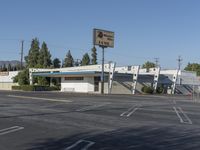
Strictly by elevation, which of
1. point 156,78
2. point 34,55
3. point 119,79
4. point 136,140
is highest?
point 34,55

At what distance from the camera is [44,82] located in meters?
85.6

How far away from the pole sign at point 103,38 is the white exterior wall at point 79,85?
6923 mm

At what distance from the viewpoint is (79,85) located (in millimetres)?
74312

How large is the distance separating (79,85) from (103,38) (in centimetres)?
1091

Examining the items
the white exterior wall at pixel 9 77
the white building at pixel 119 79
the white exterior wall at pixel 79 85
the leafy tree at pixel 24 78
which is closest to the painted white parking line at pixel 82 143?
the white building at pixel 119 79

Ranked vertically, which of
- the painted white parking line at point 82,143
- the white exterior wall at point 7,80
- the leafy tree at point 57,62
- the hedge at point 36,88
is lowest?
the painted white parking line at point 82,143

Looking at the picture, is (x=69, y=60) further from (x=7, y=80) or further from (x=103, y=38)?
(x=103, y=38)

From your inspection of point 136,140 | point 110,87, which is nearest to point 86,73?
point 110,87

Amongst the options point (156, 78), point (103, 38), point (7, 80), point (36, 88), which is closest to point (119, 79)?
point (103, 38)

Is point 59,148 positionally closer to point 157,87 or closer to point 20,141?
point 20,141

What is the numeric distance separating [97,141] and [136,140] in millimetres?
1230

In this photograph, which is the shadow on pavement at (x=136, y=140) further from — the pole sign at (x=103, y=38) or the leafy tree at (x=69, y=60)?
the leafy tree at (x=69, y=60)

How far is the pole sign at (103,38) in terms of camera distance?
219 feet

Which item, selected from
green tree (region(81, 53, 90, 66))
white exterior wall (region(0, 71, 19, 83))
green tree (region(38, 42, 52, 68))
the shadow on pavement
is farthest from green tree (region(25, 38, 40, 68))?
the shadow on pavement
